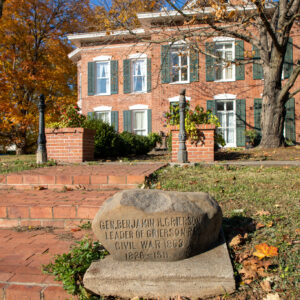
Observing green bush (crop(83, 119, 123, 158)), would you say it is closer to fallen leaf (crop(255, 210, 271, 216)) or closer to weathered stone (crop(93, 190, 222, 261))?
fallen leaf (crop(255, 210, 271, 216))

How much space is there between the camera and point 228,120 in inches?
547

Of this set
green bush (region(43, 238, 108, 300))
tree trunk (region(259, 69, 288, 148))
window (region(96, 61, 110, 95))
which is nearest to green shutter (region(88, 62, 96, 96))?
window (region(96, 61, 110, 95))

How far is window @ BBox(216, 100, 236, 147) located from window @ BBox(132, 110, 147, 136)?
4.12m

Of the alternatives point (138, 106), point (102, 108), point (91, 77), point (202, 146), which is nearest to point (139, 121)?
point (138, 106)

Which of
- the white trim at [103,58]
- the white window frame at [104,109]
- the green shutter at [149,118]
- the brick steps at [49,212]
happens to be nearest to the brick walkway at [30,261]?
the brick steps at [49,212]

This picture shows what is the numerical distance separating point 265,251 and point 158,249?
77 cm

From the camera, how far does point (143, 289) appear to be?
71.7 inches

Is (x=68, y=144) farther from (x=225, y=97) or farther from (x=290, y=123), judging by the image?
(x=290, y=123)

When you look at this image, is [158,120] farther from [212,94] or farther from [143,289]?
[143,289]

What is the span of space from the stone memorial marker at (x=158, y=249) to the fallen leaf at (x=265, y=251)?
227mm

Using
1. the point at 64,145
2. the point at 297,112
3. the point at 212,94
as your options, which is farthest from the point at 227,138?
the point at 64,145

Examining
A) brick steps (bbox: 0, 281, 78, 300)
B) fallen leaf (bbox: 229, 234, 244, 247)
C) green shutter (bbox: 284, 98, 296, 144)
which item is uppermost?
green shutter (bbox: 284, 98, 296, 144)

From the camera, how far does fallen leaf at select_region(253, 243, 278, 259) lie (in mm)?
1966

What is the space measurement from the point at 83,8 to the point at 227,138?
12317mm
